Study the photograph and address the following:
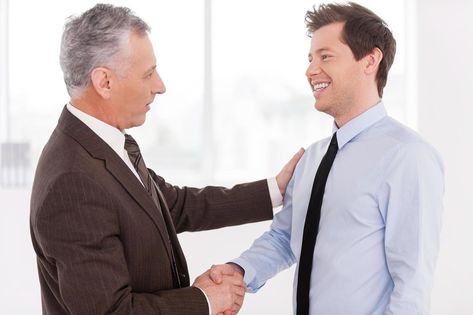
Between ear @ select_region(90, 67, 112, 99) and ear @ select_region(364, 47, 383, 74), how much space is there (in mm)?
781

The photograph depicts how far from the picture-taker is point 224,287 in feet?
6.73

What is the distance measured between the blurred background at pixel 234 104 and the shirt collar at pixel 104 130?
2.70 meters

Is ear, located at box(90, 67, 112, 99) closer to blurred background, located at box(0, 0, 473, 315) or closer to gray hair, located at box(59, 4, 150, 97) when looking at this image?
gray hair, located at box(59, 4, 150, 97)

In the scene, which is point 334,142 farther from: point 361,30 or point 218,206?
point 218,206

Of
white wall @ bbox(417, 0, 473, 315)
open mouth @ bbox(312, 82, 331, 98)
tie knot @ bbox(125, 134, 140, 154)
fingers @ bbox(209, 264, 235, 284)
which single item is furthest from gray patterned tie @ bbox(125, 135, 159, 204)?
white wall @ bbox(417, 0, 473, 315)

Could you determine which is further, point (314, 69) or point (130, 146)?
point (130, 146)

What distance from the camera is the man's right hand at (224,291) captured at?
1.99 m

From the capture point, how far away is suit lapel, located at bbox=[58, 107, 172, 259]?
1.81 metres

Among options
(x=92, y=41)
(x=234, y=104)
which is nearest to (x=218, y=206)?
(x=92, y=41)

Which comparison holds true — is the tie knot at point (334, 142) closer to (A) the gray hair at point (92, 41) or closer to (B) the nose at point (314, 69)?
(B) the nose at point (314, 69)

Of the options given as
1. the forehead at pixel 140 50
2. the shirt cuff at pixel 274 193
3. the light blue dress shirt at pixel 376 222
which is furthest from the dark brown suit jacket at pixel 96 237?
the shirt cuff at pixel 274 193

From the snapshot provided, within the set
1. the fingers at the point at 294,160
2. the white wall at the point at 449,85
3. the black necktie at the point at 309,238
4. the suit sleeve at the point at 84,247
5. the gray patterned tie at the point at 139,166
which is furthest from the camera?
the white wall at the point at 449,85

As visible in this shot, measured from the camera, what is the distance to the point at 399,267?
1.73 m

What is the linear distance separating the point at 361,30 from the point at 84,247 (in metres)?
1.05
